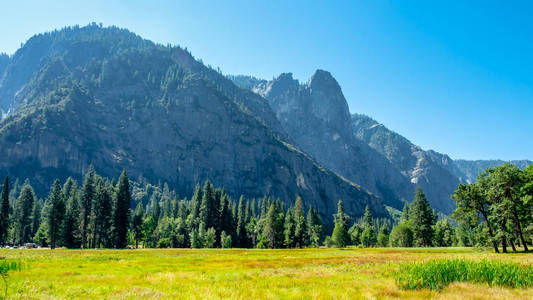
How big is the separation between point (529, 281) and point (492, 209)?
39.9 metres

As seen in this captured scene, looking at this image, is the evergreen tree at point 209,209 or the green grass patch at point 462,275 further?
the evergreen tree at point 209,209

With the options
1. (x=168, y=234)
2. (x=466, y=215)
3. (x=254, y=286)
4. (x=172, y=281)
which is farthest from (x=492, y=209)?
(x=168, y=234)

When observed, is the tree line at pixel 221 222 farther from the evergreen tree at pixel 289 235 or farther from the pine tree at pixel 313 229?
the pine tree at pixel 313 229

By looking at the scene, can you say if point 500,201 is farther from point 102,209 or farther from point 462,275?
point 102,209

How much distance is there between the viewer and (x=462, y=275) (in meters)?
24.8

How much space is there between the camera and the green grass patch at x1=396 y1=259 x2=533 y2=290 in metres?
23.3

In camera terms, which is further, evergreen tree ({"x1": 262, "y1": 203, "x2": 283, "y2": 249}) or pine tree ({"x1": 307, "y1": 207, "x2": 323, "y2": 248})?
pine tree ({"x1": 307, "y1": 207, "x2": 323, "y2": 248})

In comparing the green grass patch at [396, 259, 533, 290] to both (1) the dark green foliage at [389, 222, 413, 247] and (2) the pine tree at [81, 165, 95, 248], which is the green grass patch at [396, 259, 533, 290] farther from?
(2) the pine tree at [81, 165, 95, 248]

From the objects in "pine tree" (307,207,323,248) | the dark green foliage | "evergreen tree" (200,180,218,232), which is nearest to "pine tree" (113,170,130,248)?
"evergreen tree" (200,180,218,232)

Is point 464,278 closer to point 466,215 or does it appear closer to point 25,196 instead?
point 466,215

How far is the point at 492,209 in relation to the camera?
188ft

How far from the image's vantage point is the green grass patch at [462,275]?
76.5 ft

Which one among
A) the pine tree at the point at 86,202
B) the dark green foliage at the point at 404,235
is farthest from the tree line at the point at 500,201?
the pine tree at the point at 86,202

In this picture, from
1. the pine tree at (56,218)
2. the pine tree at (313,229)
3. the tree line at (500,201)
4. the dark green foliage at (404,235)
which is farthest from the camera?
the pine tree at (313,229)
